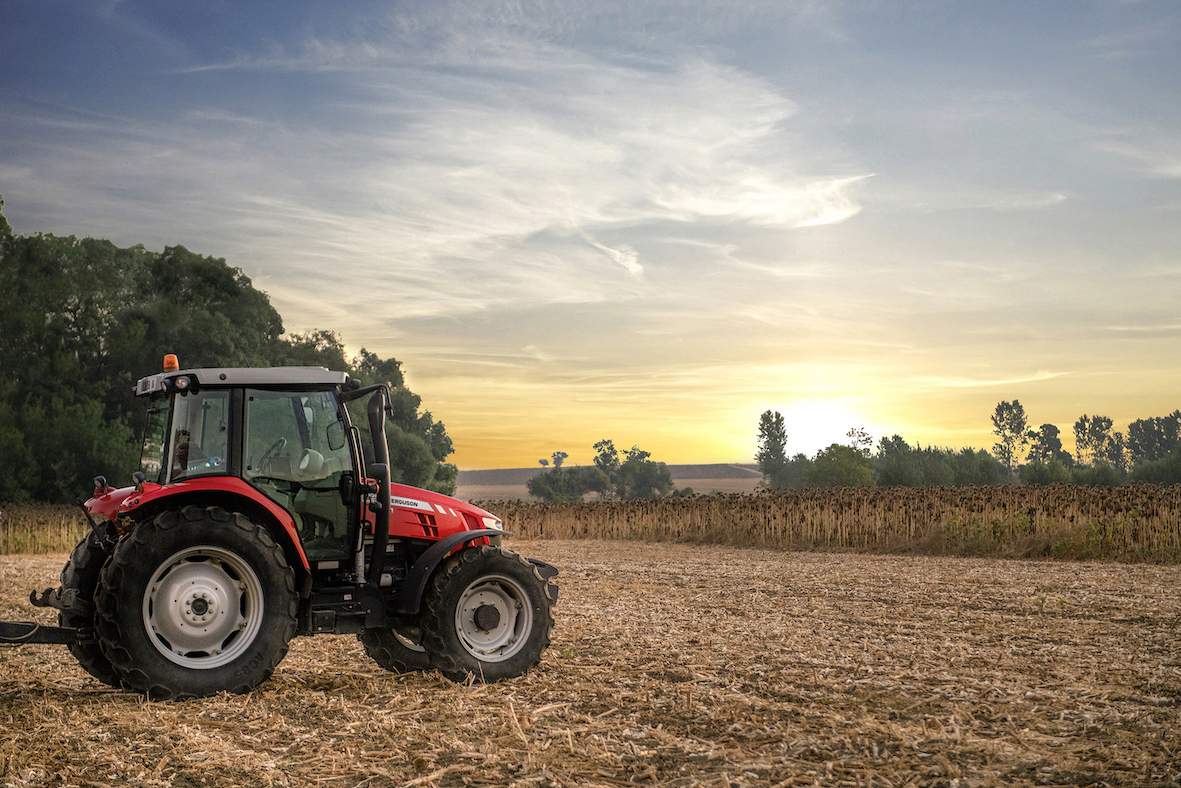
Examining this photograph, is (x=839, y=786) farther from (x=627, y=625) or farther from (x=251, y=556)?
(x=627, y=625)

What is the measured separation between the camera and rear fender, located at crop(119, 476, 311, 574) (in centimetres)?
764

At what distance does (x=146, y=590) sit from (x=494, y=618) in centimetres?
244

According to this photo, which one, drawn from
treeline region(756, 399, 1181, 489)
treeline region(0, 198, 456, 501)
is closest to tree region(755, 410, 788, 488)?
treeline region(756, 399, 1181, 489)

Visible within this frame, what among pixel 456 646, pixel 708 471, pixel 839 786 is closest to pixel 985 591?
pixel 456 646

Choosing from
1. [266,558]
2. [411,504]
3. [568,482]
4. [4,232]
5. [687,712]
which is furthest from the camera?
[568,482]

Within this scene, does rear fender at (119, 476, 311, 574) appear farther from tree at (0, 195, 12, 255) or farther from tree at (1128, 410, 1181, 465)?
tree at (1128, 410, 1181, 465)

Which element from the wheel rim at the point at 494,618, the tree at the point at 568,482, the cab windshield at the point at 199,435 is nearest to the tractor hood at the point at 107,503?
the cab windshield at the point at 199,435

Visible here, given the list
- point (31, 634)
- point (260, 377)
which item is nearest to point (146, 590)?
point (31, 634)

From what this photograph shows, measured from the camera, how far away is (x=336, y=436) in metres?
8.19

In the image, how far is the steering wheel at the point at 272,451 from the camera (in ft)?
26.4

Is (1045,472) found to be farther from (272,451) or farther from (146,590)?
(146,590)

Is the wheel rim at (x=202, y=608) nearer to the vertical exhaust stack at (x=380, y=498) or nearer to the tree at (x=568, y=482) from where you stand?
the vertical exhaust stack at (x=380, y=498)

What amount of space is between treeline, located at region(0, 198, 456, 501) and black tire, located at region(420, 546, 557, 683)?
3649cm

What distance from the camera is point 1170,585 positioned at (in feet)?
50.1
